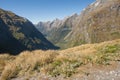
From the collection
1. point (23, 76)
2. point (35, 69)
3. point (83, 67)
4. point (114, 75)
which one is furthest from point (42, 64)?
point (114, 75)

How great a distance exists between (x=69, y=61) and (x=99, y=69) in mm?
2774

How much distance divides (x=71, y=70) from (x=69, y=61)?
7.45 feet

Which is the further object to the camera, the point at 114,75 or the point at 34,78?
the point at 34,78

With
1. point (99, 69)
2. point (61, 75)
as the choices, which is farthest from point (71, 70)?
point (99, 69)

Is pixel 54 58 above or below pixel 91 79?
above

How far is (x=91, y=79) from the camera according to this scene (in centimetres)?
1290

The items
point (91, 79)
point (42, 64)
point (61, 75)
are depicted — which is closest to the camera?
point (91, 79)

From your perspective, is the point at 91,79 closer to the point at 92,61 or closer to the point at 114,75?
the point at 114,75

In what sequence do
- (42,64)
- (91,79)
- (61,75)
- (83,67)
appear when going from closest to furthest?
(91,79), (61,75), (83,67), (42,64)

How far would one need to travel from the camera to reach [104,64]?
1559 centimetres

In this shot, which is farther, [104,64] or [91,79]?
[104,64]

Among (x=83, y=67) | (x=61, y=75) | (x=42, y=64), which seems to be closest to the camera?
Answer: (x=61, y=75)

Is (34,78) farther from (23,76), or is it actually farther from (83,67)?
(83,67)

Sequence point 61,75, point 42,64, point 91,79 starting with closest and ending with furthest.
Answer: point 91,79
point 61,75
point 42,64
